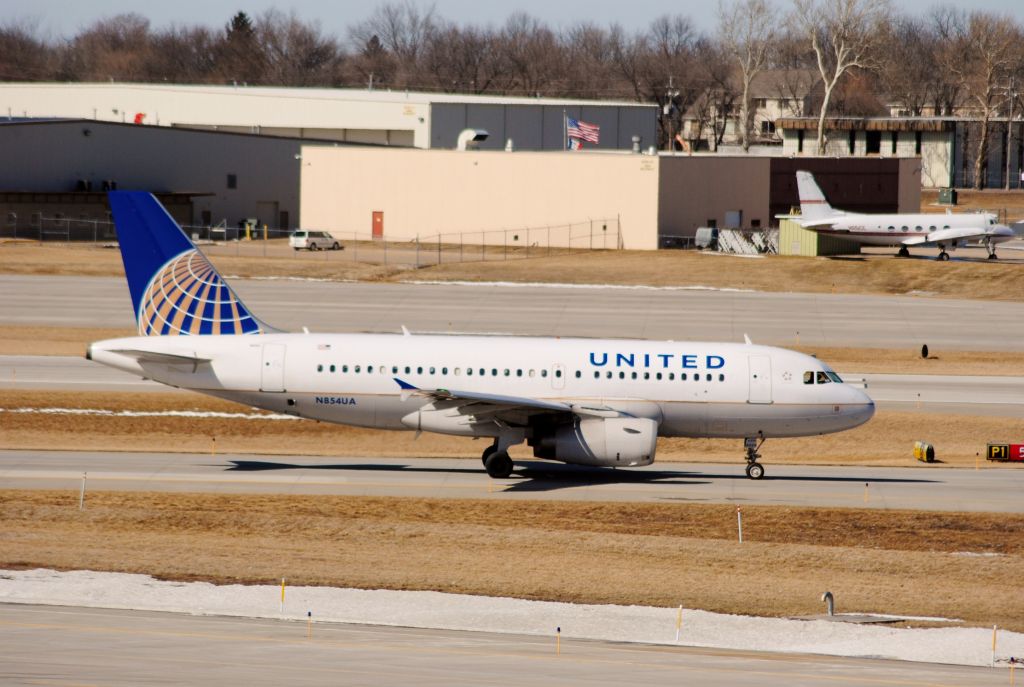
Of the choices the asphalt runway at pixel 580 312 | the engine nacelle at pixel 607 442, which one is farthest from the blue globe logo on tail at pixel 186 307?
the asphalt runway at pixel 580 312

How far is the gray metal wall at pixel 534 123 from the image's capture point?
124125 mm

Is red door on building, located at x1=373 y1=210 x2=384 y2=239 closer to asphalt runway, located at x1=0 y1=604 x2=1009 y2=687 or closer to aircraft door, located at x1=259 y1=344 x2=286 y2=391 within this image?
aircraft door, located at x1=259 y1=344 x2=286 y2=391

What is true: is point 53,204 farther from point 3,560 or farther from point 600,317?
point 3,560

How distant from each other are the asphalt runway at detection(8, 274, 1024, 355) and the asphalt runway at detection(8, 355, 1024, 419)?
8.61 meters

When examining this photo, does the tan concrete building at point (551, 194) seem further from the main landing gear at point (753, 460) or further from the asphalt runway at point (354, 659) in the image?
the asphalt runway at point (354, 659)

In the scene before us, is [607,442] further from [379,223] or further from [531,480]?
[379,223]

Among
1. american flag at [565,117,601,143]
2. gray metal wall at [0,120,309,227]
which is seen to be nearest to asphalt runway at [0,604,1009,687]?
gray metal wall at [0,120,309,227]

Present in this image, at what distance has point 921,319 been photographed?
72375 millimetres

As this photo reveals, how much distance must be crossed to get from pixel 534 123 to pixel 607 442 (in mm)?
92971

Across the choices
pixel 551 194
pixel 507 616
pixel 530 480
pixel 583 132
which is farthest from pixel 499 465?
pixel 583 132

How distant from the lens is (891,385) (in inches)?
2127

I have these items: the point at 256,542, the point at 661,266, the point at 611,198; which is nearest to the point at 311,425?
the point at 256,542

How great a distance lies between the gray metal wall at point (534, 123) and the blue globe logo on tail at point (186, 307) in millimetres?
83068

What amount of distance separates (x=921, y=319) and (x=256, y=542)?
1971 inches
